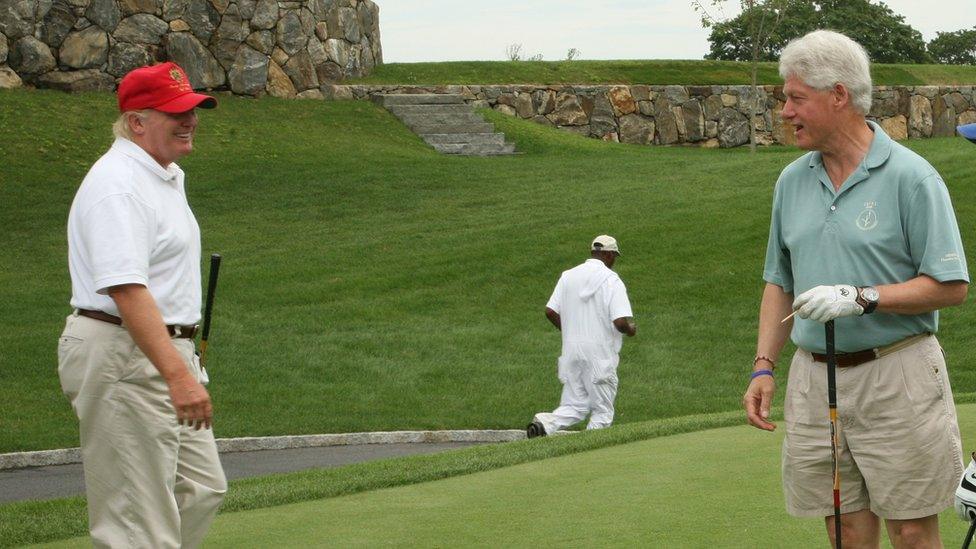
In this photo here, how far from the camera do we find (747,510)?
651 cm

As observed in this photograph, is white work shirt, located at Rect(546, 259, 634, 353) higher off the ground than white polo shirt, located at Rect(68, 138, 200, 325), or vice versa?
white polo shirt, located at Rect(68, 138, 200, 325)

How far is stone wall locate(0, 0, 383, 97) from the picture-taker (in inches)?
1174

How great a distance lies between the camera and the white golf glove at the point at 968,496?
436 cm

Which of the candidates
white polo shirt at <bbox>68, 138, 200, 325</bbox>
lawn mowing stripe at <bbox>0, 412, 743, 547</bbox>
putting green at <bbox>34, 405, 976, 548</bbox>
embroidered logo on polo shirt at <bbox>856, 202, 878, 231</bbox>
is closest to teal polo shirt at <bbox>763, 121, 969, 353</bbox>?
embroidered logo on polo shirt at <bbox>856, 202, 878, 231</bbox>

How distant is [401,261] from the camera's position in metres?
22.3

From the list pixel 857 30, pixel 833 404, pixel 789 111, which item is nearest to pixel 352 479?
pixel 833 404

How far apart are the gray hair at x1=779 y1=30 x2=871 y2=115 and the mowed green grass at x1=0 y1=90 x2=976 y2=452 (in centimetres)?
1035

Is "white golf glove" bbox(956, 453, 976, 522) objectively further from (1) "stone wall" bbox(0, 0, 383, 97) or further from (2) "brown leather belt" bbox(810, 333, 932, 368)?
(1) "stone wall" bbox(0, 0, 383, 97)

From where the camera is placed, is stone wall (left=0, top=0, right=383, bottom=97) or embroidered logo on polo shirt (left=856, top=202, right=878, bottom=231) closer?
embroidered logo on polo shirt (left=856, top=202, right=878, bottom=231)

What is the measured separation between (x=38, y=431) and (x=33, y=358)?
10.1ft

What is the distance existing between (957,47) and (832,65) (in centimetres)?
7348

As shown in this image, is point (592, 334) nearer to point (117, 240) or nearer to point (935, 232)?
point (117, 240)

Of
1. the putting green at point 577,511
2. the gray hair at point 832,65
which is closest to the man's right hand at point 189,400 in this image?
the putting green at point 577,511

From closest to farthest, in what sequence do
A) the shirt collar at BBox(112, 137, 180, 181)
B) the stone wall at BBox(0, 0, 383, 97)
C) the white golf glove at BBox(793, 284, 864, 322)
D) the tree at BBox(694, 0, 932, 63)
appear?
the white golf glove at BBox(793, 284, 864, 322), the shirt collar at BBox(112, 137, 180, 181), the stone wall at BBox(0, 0, 383, 97), the tree at BBox(694, 0, 932, 63)
